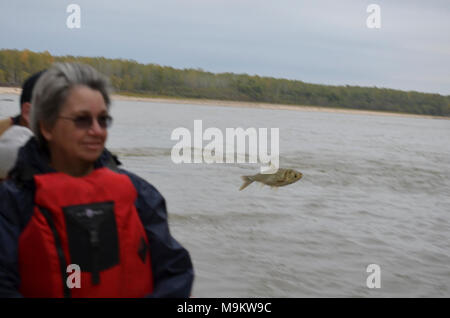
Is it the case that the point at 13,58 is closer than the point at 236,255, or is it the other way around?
the point at 236,255

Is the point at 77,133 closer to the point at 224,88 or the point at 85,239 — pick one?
the point at 85,239

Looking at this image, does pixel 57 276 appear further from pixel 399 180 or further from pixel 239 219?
pixel 399 180

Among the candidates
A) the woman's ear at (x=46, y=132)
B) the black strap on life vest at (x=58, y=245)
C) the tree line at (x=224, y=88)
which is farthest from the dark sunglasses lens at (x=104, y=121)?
the tree line at (x=224, y=88)

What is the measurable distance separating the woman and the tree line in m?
109

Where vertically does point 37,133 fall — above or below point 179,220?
above

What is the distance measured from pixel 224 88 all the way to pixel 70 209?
131522 mm

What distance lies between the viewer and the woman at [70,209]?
267cm

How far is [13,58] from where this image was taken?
11381 centimetres

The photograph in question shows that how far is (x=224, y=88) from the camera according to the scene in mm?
133250

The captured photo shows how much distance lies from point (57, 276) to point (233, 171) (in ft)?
64.8

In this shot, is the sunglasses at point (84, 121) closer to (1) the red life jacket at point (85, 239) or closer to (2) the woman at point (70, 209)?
(2) the woman at point (70, 209)
